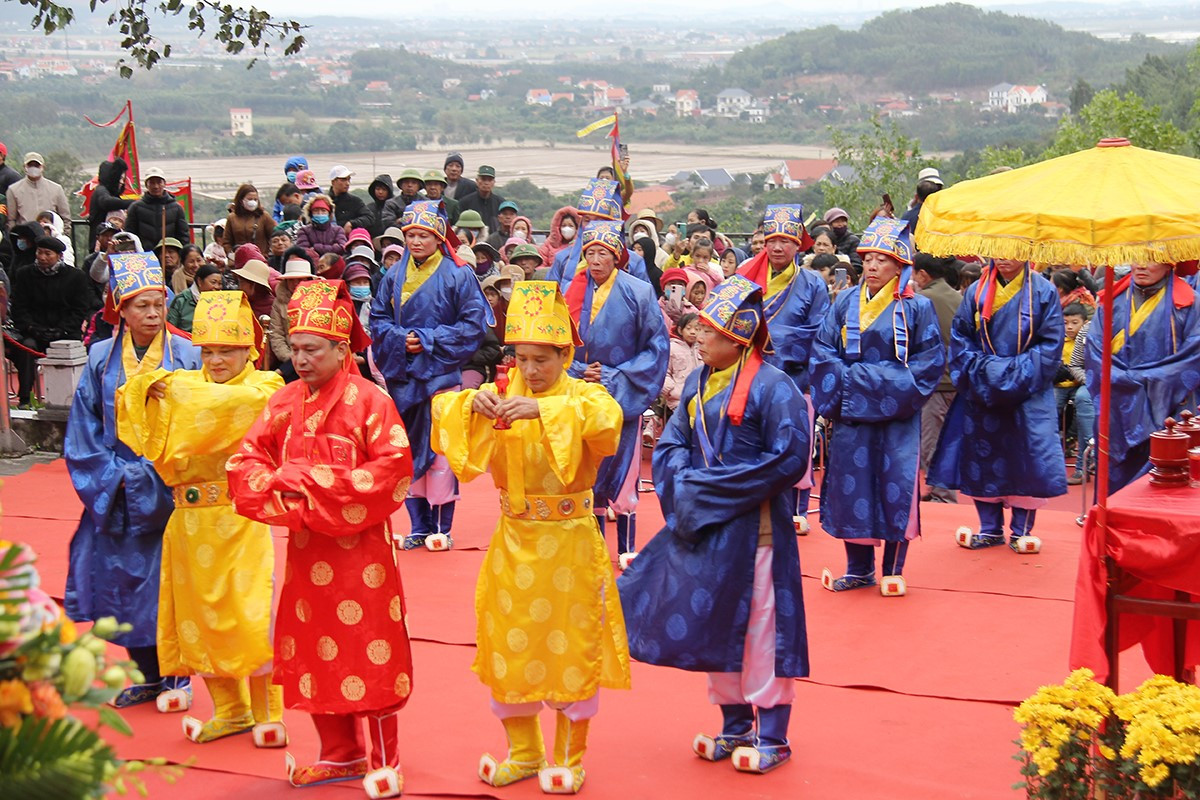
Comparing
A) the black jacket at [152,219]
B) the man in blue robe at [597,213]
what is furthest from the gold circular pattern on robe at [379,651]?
the black jacket at [152,219]

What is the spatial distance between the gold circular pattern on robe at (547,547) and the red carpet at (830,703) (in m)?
0.84

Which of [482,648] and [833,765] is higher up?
[482,648]

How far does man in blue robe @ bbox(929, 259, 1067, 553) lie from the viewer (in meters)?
8.24

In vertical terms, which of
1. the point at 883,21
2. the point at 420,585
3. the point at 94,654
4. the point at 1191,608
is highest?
the point at 883,21

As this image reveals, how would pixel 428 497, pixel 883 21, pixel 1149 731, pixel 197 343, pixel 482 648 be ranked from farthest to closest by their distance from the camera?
pixel 883 21 → pixel 428 497 → pixel 197 343 → pixel 482 648 → pixel 1149 731

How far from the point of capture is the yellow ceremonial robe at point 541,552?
5.15 meters

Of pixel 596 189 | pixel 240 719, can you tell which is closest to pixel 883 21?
pixel 596 189

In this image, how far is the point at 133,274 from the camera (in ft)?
19.6

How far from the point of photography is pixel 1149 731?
4.26 meters

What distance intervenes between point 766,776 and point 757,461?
3.79 feet

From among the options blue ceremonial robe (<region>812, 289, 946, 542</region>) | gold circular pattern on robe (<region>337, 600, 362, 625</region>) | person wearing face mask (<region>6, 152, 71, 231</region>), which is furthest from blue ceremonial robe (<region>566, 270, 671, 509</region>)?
person wearing face mask (<region>6, 152, 71, 231</region>)

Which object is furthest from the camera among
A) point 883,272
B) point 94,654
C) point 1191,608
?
point 883,272

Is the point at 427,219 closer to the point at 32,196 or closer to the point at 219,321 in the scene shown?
the point at 219,321

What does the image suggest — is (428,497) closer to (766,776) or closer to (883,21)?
(766,776)
